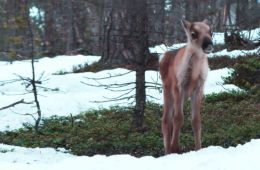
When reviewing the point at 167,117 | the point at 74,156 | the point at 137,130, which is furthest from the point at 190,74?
the point at 137,130

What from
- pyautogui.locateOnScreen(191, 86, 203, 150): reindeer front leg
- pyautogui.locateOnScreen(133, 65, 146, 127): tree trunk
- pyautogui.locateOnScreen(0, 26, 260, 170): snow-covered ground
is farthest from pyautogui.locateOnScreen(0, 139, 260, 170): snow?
pyautogui.locateOnScreen(133, 65, 146, 127): tree trunk

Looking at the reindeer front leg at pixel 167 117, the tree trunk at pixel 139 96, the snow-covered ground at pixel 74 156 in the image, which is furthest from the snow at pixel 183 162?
the tree trunk at pixel 139 96

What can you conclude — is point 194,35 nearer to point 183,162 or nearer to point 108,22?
point 183,162

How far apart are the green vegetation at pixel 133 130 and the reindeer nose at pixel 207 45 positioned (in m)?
1.97

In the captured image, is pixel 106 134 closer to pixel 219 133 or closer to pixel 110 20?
pixel 219 133

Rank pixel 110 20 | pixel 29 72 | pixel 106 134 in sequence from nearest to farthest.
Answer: pixel 106 134, pixel 110 20, pixel 29 72

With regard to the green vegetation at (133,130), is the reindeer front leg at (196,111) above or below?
above

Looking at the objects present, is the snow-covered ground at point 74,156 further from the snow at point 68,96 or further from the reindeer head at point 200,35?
the reindeer head at point 200,35

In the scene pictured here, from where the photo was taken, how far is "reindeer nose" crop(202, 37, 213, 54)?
7516 millimetres

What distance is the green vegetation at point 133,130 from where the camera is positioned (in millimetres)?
9352

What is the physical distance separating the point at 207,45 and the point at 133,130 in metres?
3.35

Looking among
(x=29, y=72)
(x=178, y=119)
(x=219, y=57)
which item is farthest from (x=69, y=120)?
(x=29, y=72)

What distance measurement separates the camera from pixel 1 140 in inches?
418

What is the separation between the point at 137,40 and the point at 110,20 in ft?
12.7
